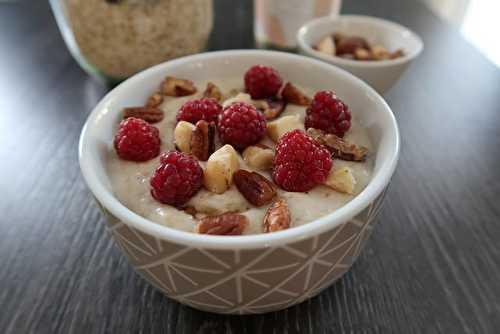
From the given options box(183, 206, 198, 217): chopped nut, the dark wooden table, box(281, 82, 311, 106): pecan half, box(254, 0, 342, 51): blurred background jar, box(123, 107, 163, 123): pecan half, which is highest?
box(281, 82, 311, 106): pecan half

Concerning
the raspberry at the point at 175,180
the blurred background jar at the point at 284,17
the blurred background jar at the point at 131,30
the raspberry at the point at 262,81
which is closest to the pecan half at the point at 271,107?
the raspberry at the point at 262,81

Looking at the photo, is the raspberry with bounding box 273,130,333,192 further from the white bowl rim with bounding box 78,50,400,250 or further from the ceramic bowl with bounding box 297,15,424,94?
the ceramic bowl with bounding box 297,15,424,94

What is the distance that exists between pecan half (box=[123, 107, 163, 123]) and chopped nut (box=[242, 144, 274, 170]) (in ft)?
0.69

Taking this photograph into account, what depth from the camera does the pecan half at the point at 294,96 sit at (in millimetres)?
846

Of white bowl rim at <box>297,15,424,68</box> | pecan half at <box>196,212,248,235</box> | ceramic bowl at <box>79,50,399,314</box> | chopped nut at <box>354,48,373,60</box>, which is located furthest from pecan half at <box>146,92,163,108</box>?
chopped nut at <box>354,48,373,60</box>

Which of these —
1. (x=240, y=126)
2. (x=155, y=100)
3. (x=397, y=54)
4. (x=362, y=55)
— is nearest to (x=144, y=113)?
(x=155, y=100)

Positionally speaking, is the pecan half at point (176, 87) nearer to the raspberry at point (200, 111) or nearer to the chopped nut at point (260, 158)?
the raspberry at point (200, 111)

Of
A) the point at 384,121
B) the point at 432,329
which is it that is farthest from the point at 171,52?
the point at 432,329

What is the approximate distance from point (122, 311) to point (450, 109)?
100cm

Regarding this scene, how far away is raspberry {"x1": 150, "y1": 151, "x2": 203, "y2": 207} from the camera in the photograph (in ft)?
2.03

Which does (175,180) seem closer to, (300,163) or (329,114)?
(300,163)

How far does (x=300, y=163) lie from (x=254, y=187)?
75 millimetres

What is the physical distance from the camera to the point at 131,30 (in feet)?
3.47

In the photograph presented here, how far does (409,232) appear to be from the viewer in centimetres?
84
